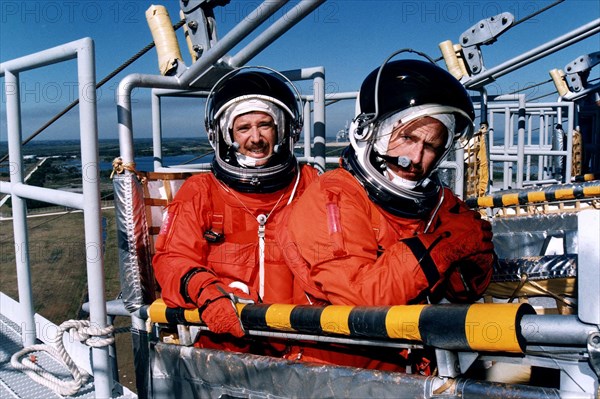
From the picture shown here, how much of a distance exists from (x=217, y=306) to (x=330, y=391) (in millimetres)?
400

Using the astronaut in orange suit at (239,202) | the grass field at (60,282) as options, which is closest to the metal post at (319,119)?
the astronaut in orange suit at (239,202)

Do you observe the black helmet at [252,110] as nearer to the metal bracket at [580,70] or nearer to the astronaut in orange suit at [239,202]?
the astronaut in orange suit at [239,202]

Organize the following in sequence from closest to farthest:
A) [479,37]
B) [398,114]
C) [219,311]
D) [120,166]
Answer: [219,311] → [398,114] → [120,166] → [479,37]

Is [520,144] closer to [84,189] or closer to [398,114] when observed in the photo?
[398,114]

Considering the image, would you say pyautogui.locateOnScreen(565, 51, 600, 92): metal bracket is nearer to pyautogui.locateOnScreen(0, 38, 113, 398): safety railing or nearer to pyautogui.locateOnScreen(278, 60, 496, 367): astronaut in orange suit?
pyautogui.locateOnScreen(278, 60, 496, 367): astronaut in orange suit

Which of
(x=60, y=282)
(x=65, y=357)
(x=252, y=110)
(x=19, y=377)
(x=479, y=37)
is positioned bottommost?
(x=60, y=282)

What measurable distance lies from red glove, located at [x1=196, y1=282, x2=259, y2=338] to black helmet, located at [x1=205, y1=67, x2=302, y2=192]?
2.10 feet

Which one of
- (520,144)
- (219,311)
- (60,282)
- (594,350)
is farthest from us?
(60,282)

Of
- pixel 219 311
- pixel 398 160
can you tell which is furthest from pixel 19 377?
pixel 398 160

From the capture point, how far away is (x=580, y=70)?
25.7 feet

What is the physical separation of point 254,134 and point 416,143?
0.77 meters

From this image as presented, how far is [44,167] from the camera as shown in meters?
2.53

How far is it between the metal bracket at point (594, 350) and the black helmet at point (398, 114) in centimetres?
73

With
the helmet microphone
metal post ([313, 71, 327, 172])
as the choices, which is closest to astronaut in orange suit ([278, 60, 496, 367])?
the helmet microphone
